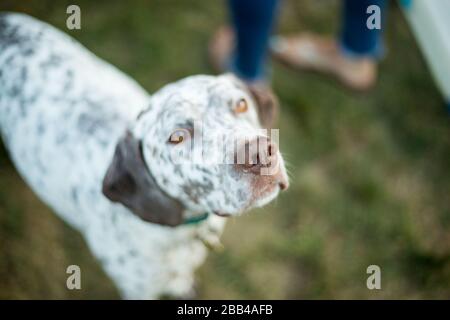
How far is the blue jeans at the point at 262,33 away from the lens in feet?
9.88

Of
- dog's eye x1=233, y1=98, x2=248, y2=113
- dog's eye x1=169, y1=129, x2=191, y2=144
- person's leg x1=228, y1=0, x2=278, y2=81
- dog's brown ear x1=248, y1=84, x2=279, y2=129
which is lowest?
dog's eye x1=169, y1=129, x2=191, y2=144

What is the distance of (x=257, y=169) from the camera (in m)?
1.73

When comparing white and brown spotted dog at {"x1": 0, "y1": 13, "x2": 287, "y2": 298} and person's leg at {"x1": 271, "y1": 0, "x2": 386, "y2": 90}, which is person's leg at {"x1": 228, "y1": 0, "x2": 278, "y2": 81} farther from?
white and brown spotted dog at {"x1": 0, "y1": 13, "x2": 287, "y2": 298}

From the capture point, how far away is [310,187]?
3.44 meters

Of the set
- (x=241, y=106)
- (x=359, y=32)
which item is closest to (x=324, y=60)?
(x=359, y=32)

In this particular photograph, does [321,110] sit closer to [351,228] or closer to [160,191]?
[351,228]

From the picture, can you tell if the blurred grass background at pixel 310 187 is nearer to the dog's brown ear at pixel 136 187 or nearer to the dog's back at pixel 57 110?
the dog's back at pixel 57 110

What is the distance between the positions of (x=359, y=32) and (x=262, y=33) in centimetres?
76

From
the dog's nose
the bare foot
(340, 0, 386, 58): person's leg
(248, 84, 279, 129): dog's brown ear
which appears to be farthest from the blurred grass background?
the dog's nose

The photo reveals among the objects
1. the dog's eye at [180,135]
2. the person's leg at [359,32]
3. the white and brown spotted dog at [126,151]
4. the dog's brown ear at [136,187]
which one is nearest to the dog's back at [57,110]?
the white and brown spotted dog at [126,151]

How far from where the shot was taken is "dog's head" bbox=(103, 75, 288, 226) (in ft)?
5.83

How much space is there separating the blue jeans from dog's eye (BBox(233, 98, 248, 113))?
1152mm
